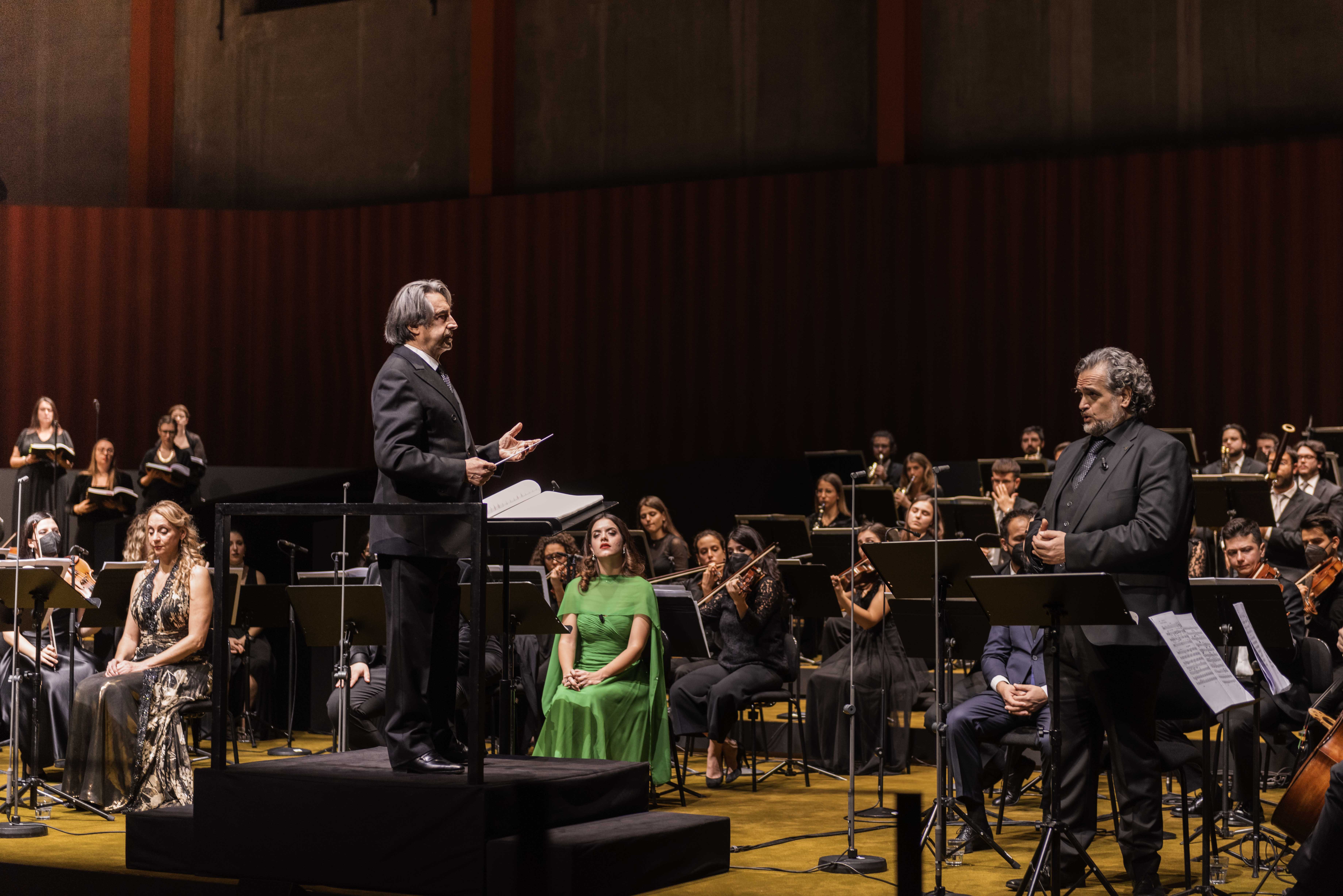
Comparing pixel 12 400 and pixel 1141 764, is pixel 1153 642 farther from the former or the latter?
pixel 12 400

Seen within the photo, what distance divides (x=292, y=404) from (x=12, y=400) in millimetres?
2220

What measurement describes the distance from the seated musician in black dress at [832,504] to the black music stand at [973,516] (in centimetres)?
55

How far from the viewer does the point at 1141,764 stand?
393 cm

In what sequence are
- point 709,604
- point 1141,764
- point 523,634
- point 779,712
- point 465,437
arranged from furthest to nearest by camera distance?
point 779,712, point 709,604, point 523,634, point 1141,764, point 465,437

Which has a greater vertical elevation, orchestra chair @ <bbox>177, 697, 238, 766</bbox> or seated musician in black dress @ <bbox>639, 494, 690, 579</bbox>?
seated musician in black dress @ <bbox>639, 494, 690, 579</bbox>

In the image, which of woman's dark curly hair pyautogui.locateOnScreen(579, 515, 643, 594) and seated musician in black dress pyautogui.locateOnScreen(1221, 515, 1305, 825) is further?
woman's dark curly hair pyautogui.locateOnScreen(579, 515, 643, 594)

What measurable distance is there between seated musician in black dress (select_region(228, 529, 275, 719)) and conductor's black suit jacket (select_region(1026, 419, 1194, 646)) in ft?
14.0

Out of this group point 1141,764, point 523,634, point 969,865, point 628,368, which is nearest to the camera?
point 1141,764

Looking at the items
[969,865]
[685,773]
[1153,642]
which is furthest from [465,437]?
[685,773]

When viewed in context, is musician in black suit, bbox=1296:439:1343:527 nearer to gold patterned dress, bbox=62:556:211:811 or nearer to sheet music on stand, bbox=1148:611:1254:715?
sheet music on stand, bbox=1148:611:1254:715

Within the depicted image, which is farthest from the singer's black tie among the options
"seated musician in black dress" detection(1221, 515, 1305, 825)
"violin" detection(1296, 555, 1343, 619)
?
"violin" detection(1296, 555, 1343, 619)

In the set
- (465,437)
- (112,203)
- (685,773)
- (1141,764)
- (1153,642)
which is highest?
(112,203)

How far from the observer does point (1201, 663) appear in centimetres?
365

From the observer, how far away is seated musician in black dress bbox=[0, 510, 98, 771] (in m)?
6.49
